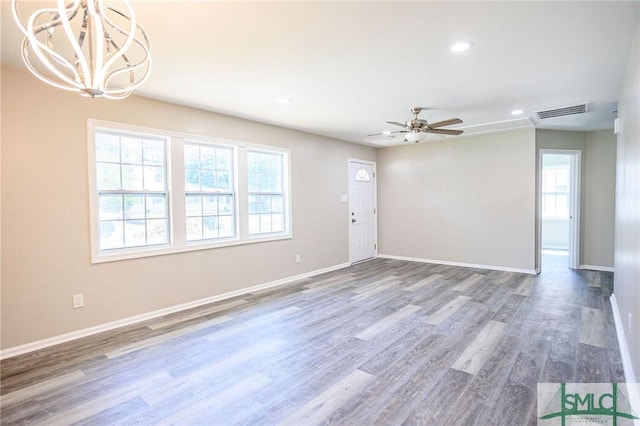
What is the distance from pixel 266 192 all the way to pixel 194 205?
1202 millimetres

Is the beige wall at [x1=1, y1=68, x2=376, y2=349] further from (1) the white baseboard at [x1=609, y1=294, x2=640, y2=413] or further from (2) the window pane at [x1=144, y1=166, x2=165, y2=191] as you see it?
(1) the white baseboard at [x1=609, y1=294, x2=640, y2=413]

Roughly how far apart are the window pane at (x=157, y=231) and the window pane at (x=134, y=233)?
7 cm

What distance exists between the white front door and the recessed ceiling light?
405cm

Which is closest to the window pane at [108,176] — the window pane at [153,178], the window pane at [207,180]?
the window pane at [153,178]

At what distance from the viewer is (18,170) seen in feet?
9.39

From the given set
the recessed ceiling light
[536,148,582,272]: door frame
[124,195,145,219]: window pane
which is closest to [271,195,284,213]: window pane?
[124,195,145,219]: window pane

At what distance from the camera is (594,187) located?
18.9ft

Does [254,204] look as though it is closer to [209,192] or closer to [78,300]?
[209,192]

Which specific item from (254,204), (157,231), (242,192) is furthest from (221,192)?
(157,231)

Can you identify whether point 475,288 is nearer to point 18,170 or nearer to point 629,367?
point 629,367

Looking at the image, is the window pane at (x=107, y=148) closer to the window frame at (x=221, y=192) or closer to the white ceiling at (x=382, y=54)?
the white ceiling at (x=382, y=54)

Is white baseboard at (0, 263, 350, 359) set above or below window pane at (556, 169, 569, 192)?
below

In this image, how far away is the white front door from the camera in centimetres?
669

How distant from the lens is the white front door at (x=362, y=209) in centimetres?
669
